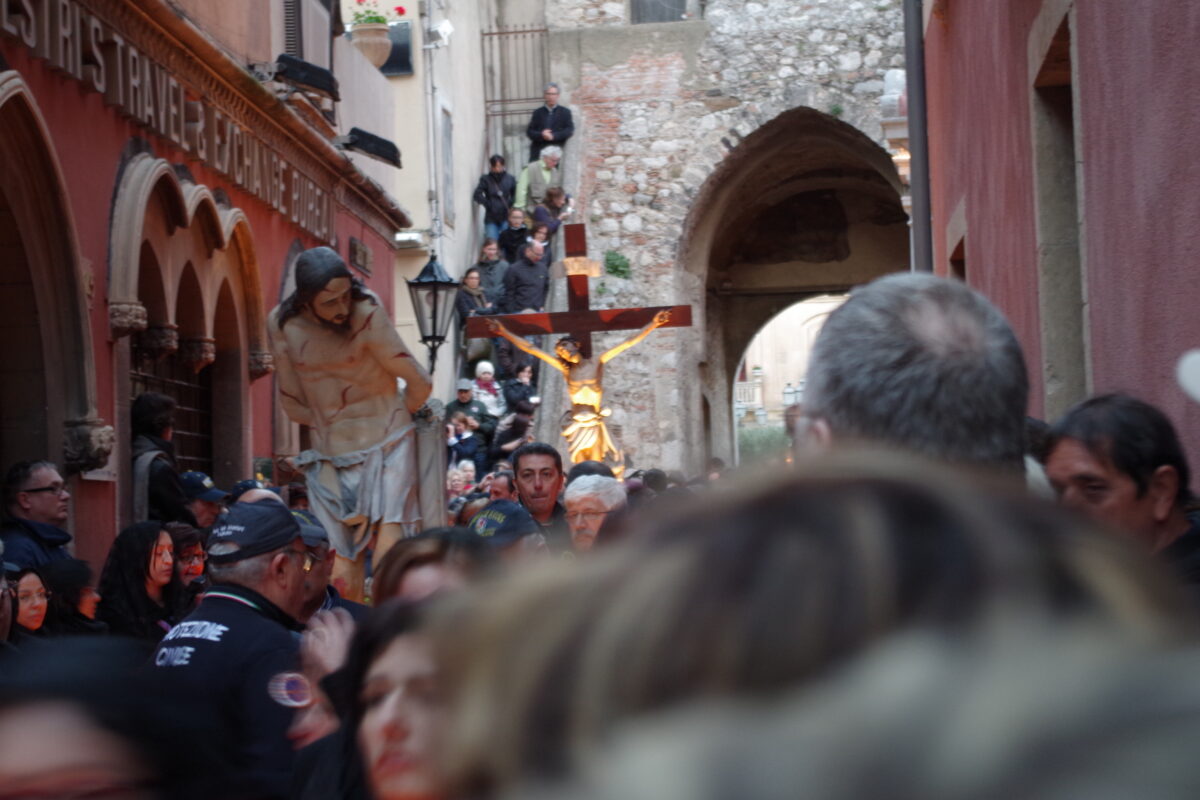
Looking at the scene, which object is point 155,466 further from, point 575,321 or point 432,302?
point 575,321

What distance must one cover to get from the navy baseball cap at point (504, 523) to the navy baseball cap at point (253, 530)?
0.86m

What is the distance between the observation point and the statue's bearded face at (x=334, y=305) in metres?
7.70

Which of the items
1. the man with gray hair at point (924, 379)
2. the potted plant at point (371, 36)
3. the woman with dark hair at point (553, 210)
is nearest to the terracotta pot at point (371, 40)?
the potted plant at point (371, 36)

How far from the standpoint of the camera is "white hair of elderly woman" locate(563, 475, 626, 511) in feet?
21.8

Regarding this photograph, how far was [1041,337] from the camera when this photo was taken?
7062 mm

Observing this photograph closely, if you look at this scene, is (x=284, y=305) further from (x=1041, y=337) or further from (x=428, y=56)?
(x=428, y=56)

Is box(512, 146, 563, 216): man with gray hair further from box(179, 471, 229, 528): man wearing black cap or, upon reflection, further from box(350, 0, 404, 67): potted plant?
box(179, 471, 229, 528): man wearing black cap

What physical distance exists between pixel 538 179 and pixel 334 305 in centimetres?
1749

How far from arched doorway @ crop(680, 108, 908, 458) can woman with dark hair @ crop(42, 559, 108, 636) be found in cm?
2068

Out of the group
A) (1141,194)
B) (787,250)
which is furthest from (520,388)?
(1141,194)

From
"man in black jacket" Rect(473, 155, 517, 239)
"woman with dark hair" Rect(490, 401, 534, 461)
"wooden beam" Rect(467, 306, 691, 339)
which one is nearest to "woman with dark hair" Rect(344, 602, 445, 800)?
"wooden beam" Rect(467, 306, 691, 339)

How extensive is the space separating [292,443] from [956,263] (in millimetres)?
6200

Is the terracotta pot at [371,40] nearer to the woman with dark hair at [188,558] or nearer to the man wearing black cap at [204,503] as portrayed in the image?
the man wearing black cap at [204,503]

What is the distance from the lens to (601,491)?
664 centimetres
